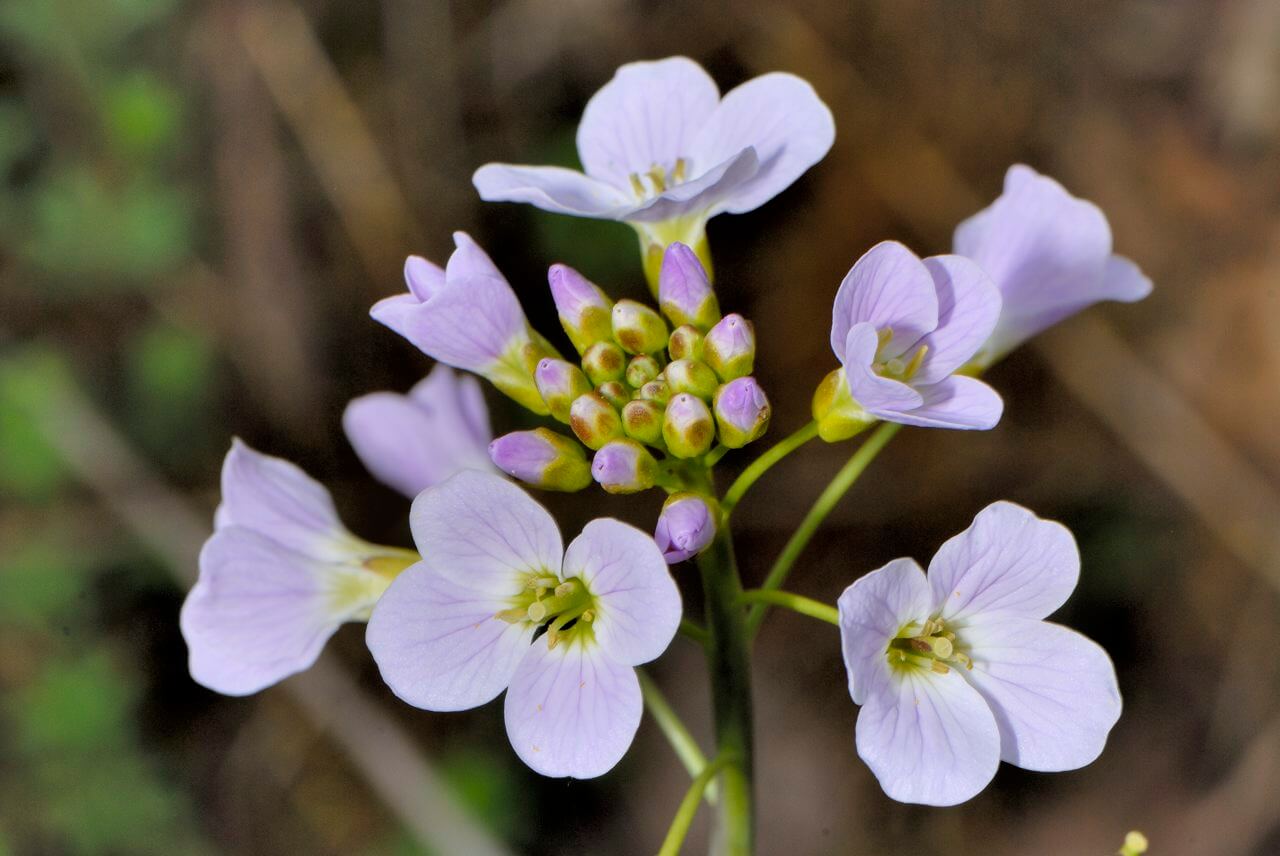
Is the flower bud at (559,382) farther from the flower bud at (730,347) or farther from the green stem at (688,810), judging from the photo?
the green stem at (688,810)

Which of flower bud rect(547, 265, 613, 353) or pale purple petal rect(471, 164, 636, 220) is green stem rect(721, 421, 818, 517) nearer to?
flower bud rect(547, 265, 613, 353)

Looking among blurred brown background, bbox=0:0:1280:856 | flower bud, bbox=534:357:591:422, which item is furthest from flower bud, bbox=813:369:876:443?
blurred brown background, bbox=0:0:1280:856

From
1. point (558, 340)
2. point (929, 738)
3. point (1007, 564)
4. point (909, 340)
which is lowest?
point (558, 340)

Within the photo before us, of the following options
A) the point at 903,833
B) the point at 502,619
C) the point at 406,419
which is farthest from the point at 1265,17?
the point at 502,619

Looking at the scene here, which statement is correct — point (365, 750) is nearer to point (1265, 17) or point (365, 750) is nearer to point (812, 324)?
point (812, 324)

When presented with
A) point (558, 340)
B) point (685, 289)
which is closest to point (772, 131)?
point (685, 289)

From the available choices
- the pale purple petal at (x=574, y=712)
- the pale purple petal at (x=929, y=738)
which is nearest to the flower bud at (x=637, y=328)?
the pale purple petal at (x=574, y=712)

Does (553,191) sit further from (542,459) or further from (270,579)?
(270,579)
